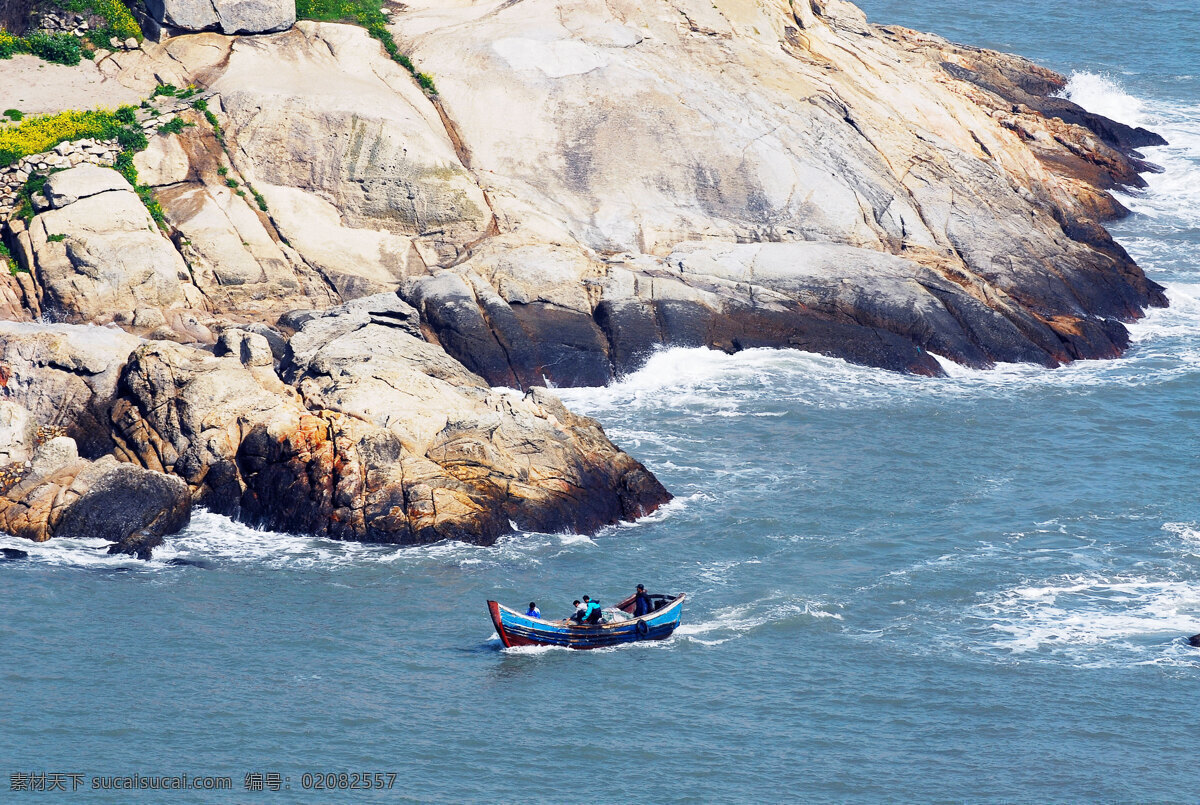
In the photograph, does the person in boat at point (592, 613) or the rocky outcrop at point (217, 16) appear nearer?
the person in boat at point (592, 613)

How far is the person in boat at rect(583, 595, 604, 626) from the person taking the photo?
35812 mm

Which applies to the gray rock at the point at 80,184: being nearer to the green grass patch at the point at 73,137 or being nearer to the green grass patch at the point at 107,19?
the green grass patch at the point at 73,137

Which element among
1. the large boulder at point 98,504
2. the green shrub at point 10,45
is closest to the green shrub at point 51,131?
the green shrub at point 10,45

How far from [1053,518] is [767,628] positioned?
35.1 feet

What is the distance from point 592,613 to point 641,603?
4.04ft

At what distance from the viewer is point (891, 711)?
107 ft

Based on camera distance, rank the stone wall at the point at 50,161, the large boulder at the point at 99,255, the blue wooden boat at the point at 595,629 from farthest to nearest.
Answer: the stone wall at the point at 50,161 < the large boulder at the point at 99,255 < the blue wooden boat at the point at 595,629

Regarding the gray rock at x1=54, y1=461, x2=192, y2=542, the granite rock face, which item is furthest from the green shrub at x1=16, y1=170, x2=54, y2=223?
the gray rock at x1=54, y1=461, x2=192, y2=542

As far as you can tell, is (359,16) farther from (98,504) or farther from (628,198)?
(98,504)

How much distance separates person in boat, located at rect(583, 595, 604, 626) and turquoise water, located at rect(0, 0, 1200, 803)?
36.0 inches

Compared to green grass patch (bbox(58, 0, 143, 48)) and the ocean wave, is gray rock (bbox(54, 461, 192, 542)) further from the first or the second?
the ocean wave

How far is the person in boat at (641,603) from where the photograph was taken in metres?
36.0

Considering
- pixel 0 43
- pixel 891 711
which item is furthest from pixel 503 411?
pixel 0 43

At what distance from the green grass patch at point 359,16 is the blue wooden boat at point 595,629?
3068cm
